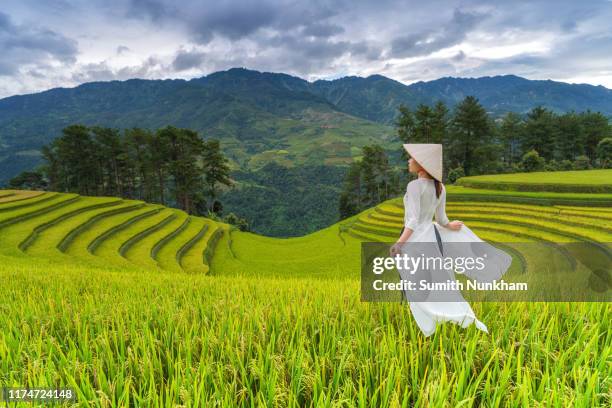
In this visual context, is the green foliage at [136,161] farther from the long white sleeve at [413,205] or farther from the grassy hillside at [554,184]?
the long white sleeve at [413,205]

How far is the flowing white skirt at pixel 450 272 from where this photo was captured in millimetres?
2688

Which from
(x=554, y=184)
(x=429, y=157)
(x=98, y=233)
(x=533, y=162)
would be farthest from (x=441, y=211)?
(x=533, y=162)

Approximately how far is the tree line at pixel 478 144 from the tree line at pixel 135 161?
27589 millimetres

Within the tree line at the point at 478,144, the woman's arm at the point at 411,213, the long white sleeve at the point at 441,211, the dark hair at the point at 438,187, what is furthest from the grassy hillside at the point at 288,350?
the tree line at the point at 478,144

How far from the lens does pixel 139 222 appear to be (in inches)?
991

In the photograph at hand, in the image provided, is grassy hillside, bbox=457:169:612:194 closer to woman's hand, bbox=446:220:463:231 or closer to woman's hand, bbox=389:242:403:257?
woman's hand, bbox=446:220:463:231

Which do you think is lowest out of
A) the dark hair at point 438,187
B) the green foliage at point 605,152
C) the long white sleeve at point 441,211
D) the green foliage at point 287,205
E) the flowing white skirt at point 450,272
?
the green foliage at point 287,205

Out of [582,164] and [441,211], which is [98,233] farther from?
[582,164]

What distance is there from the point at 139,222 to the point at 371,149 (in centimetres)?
4242

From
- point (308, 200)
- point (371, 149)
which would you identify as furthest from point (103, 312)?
point (308, 200)

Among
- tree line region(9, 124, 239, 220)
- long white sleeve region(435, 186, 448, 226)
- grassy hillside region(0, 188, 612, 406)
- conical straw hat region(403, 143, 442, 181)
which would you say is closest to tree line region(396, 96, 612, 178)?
tree line region(9, 124, 239, 220)

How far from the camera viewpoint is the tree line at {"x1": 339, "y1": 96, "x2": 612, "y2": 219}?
161 ft

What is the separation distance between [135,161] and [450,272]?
4919cm

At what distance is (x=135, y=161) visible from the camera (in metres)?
44.5
